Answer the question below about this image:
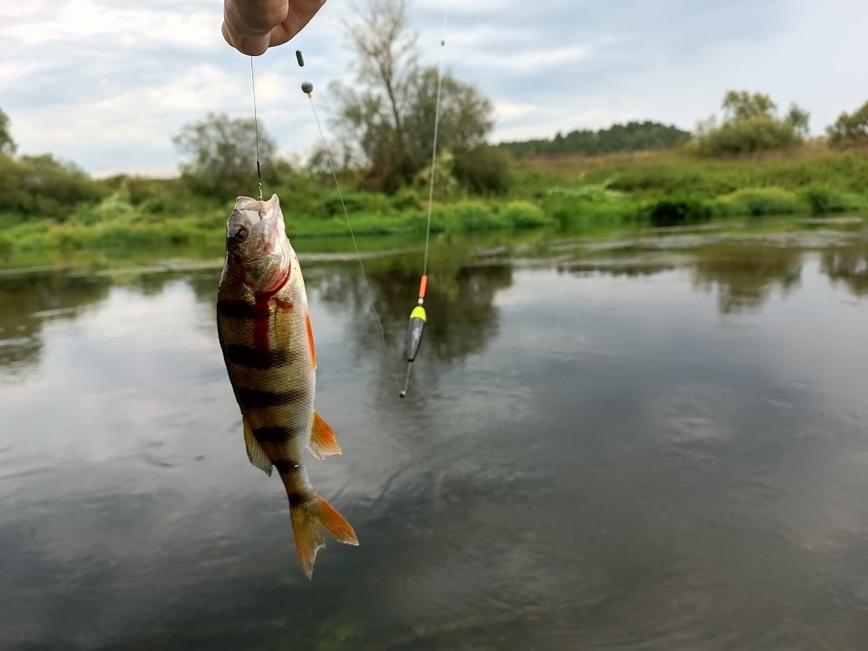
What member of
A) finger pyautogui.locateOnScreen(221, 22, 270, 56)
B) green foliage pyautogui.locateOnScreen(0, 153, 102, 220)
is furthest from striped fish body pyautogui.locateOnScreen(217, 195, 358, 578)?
green foliage pyautogui.locateOnScreen(0, 153, 102, 220)

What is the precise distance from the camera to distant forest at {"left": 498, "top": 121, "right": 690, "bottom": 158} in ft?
178

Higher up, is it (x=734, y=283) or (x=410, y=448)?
(x=734, y=283)

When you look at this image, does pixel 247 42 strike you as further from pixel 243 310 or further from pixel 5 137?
pixel 5 137

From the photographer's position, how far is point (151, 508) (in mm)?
4711

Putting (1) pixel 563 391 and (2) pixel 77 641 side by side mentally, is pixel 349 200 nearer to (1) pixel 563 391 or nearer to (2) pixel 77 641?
(1) pixel 563 391

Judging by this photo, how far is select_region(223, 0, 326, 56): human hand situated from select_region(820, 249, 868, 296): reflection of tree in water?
34.9ft

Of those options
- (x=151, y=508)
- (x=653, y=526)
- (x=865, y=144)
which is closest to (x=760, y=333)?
(x=653, y=526)

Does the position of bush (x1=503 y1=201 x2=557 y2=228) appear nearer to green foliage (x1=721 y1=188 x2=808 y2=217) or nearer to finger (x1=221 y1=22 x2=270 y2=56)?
green foliage (x1=721 y1=188 x2=808 y2=217)

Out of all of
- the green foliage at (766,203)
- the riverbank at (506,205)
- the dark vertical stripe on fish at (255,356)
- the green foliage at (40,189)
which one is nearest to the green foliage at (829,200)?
the riverbank at (506,205)

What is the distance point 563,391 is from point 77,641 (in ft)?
14.3

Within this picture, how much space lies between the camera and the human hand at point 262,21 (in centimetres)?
145

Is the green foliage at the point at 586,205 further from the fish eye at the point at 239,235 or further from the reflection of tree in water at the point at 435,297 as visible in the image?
the fish eye at the point at 239,235

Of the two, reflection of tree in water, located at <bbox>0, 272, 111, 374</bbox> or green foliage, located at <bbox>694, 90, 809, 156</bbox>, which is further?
green foliage, located at <bbox>694, 90, 809, 156</bbox>

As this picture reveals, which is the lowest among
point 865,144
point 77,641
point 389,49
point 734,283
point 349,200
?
point 77,641
